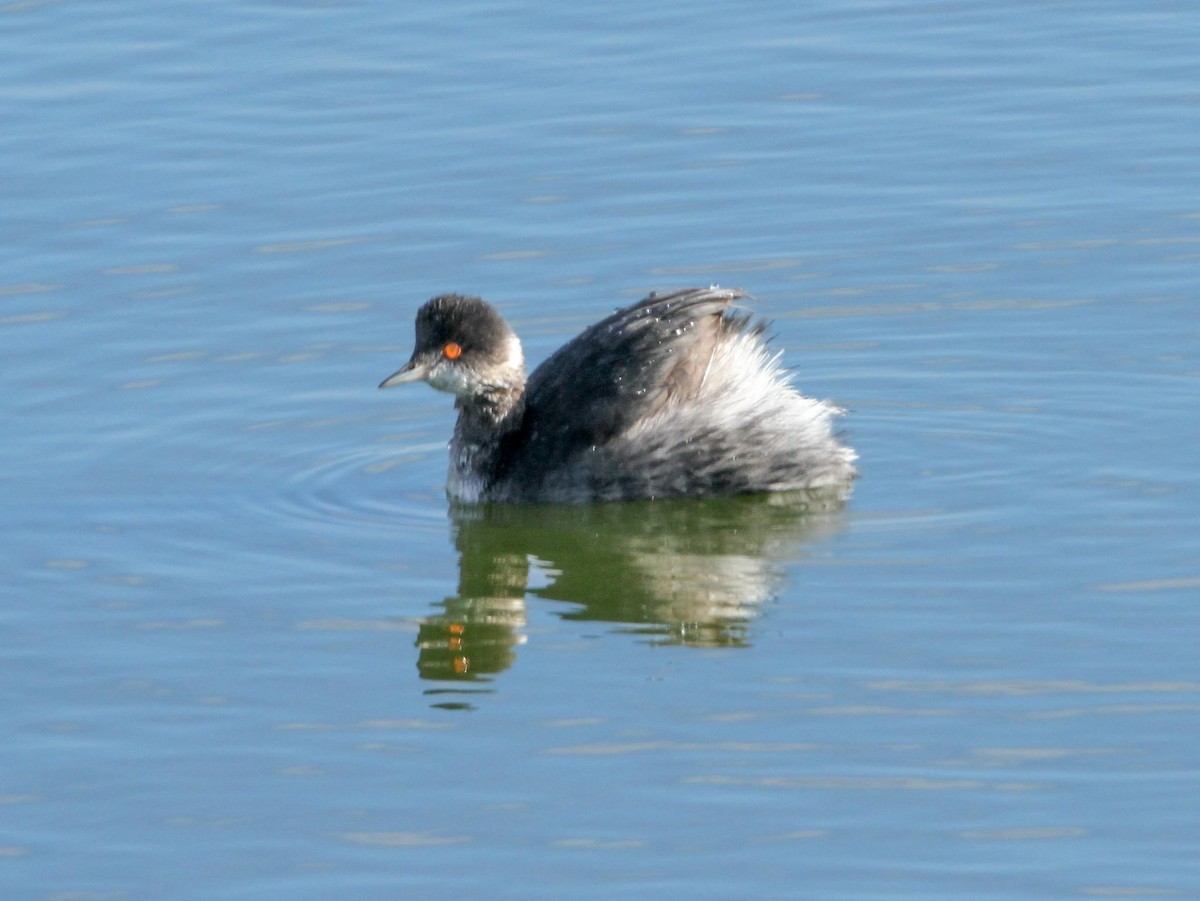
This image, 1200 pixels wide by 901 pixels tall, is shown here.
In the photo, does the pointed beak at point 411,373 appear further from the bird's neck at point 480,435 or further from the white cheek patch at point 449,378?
the bird's neck at point 480,435

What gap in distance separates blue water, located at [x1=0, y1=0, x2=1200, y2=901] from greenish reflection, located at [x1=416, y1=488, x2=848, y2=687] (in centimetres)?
3

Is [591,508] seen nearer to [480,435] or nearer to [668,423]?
[668,423]

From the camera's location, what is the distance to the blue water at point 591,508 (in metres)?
7.64

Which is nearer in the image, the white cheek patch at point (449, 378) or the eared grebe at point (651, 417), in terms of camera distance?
the eared grebe at point (651, 417)

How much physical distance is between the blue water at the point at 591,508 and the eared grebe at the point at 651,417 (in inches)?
8.1

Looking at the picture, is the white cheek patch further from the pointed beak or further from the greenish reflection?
the greenish reflection

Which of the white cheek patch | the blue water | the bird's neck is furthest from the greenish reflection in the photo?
the white cheek patch

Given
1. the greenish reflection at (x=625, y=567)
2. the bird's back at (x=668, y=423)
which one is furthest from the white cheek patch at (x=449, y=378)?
the greenish reflection at (x=625, y=567)

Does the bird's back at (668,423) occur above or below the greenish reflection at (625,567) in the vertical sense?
above

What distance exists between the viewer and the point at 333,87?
16719mm

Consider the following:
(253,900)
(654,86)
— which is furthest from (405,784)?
(654,86)

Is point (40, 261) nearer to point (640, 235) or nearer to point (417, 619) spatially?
point (640, 235)

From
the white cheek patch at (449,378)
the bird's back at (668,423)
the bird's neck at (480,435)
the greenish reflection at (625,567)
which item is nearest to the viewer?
A: the greenish reflection at (625,567)

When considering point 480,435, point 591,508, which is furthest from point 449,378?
point 591,508
